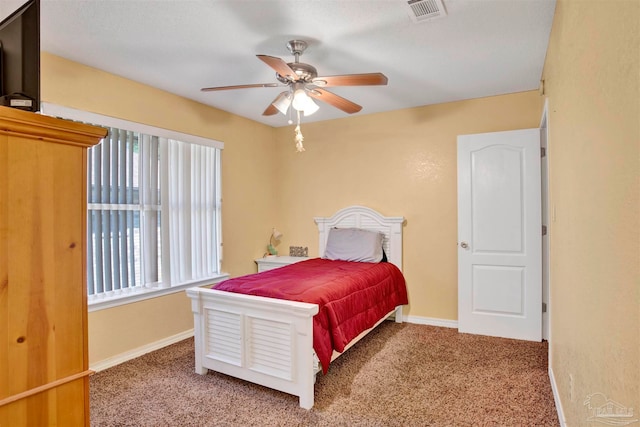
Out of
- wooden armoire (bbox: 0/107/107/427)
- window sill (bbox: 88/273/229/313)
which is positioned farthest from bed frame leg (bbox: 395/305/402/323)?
wooden armoire (bbox: 0/107/107/427)

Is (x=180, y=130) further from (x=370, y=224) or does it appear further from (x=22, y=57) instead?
(x=22, y=57)

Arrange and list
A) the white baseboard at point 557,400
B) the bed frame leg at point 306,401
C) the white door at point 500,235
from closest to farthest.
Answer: the white baseboard at point 557,400
the bed frame leg at point 306,401
the white door at point 500,235

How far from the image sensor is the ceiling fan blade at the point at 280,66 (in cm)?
208

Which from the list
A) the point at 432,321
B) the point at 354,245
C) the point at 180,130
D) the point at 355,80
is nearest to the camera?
the point at 355,80

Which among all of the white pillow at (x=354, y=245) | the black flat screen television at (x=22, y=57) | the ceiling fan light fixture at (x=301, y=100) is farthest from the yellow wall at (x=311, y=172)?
the black flat screen television at (x=22, y=57)

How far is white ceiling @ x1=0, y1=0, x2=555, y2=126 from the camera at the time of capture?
7.07 ft

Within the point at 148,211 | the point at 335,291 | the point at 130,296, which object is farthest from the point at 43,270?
the point at 148,211

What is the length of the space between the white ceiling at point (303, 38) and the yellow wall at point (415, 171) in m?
0.39

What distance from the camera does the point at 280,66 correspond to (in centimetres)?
222

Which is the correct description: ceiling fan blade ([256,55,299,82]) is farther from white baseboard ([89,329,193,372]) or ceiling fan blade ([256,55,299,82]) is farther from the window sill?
white baseboard ([89,329,193,372])

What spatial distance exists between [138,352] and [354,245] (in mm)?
2349

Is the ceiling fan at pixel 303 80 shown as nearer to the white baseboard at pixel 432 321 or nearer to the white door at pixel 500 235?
the white door at pixel 500 235

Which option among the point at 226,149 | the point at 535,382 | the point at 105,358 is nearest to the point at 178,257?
the point at 105,358

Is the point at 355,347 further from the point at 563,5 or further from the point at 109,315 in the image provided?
the point at 563,5
